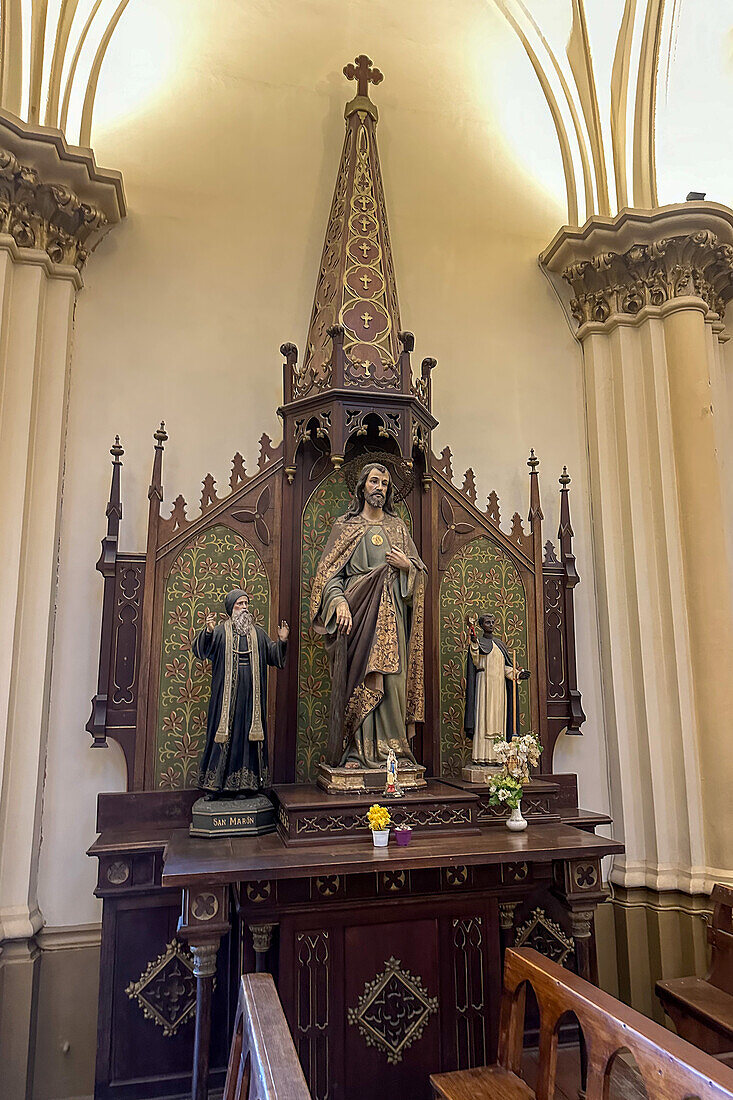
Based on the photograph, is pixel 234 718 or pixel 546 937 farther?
pixel 546 937

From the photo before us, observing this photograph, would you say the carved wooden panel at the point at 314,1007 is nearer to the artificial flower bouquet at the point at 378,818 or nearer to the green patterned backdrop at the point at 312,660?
the artificial flower bouquet at the point at 378,818

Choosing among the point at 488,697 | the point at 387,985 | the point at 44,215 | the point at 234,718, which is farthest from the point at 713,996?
the point at 44,215

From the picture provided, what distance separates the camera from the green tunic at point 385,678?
4484 millimetres

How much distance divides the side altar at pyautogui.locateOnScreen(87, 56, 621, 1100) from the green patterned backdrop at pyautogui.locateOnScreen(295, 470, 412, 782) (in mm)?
15

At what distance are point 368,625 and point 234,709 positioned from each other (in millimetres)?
886

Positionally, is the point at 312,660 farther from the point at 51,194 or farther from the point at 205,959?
the point at 51,194

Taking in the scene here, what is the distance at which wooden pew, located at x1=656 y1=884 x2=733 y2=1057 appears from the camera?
4.01 meters

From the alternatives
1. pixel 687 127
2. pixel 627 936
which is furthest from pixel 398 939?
pixel 687 127

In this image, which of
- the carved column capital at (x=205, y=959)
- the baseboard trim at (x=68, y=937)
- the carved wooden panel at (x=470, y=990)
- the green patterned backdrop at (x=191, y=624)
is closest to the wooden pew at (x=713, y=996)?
the carved wooden panel at (x=470, y=990)

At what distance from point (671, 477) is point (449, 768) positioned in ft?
8.88

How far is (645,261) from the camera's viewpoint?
19.9ft

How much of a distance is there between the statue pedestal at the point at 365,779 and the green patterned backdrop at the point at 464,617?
2.37 feet

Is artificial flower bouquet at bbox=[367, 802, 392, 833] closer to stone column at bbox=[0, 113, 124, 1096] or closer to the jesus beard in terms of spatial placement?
the jesus beard

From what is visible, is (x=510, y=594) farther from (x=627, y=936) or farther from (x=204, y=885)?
(x=204, y=885)
